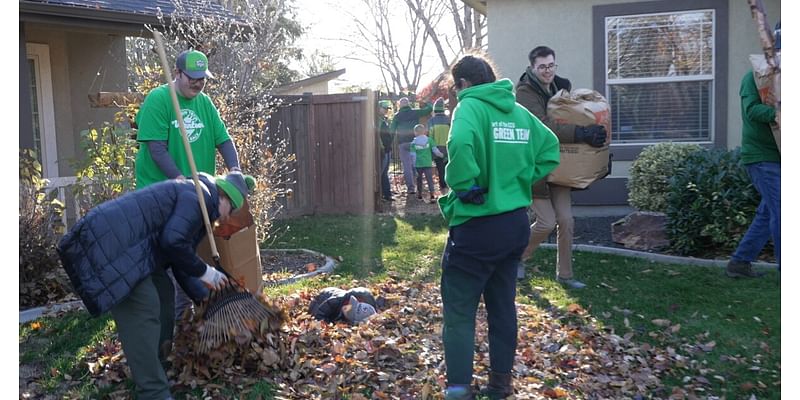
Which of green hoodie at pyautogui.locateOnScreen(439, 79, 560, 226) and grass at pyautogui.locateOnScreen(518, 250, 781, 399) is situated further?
grass at pyautogui.locateOnScreen(518, 250, 781, 399)

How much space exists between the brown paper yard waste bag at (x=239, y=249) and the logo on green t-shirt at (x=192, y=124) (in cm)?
54

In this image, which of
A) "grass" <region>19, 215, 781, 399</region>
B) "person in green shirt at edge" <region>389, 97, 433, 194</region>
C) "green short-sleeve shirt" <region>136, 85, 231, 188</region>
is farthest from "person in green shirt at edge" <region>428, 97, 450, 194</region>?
"green short-sleeve shirt" <region>136, 85, 231, 188</region>

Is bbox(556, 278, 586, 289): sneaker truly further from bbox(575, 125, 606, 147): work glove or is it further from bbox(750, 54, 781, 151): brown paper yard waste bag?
bbox(750, 54, 781, 151): brown paper yard waste bag

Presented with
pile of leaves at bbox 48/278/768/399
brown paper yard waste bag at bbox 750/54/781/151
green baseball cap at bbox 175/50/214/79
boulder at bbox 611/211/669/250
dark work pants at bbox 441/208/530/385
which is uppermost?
green baseball cap at bbox 175/50/214/79

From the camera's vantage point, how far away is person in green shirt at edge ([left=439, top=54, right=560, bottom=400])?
395 centimetres

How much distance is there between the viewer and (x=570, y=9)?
10.2 meters

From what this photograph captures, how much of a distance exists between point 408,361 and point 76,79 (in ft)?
25.9

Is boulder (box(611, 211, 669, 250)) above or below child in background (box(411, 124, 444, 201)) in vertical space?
below

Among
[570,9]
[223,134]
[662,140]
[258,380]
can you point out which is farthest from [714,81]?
[258,380]

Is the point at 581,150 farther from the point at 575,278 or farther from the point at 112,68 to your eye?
the point at 112,68

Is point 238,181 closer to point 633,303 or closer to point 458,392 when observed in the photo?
point 458,392

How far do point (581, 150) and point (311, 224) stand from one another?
Result: 16.7ft

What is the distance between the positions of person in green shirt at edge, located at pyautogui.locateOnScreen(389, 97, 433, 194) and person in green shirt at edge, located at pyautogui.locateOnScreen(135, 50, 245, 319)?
8.85 meters

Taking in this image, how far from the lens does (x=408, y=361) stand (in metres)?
4.94
